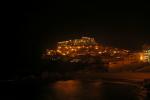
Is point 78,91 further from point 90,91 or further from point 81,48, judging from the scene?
point 81,48

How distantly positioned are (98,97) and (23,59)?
49.4ft

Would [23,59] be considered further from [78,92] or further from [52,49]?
[78,92]

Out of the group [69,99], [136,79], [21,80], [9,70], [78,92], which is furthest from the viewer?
[9,70]

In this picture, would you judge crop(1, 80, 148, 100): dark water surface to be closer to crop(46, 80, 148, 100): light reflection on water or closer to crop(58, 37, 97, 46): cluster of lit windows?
crop(46, 80, 148, 100): light reflection on water

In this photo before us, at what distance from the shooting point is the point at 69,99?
1903 centimetres

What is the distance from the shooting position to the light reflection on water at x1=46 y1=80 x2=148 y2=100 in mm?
19203

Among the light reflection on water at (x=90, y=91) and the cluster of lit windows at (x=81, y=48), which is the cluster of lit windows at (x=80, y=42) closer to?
the cluster of lit windows at (x=81, y=48)

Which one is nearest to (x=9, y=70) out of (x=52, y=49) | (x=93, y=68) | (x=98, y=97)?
(x=93, y=68)

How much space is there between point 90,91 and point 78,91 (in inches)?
25.7

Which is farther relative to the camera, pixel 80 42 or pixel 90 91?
pixel 80 42

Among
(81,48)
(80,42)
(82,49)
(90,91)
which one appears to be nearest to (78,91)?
(90,91)

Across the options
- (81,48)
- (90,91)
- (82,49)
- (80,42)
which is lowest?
(90,91)

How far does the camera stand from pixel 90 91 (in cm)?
2125

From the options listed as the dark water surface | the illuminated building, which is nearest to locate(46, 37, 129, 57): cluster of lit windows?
the illuminated building
